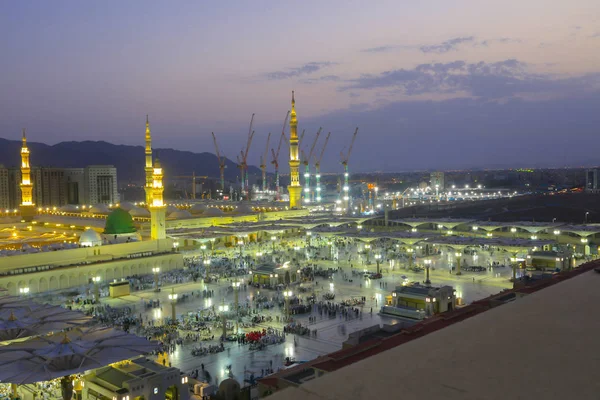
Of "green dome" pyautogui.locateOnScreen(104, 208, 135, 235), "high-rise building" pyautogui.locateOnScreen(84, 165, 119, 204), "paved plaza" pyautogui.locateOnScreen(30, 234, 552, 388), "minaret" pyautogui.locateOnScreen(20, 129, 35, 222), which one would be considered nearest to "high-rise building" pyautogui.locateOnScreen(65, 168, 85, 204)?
"high-rise building" pyautogui.locateOnScreen(84, 165, 119, 204)

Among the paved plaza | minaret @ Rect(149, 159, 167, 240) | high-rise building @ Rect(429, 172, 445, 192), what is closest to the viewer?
the paved plaza

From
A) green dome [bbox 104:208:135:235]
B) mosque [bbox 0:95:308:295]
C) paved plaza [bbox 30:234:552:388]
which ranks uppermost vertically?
green dome [bbox 104:208:135:235]

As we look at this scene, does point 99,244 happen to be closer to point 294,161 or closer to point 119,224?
point 119,224

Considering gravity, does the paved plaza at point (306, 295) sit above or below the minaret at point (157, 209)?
below

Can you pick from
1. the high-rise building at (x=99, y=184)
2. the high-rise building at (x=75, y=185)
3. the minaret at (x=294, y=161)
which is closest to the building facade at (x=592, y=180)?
the minaret at (x=294, y=161)

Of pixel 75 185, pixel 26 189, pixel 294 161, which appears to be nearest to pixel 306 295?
pixel 294 161

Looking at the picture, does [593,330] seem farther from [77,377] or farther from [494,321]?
[77,377]

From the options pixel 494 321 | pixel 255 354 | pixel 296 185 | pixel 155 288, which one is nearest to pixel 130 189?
pixel 296 185

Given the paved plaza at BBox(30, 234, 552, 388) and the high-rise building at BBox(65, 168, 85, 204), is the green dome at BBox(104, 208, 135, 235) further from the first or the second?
the high-rise building at BBox(65, 168, 85, 204)

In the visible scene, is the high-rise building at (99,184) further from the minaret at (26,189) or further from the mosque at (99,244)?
the mosque at (99,244)
